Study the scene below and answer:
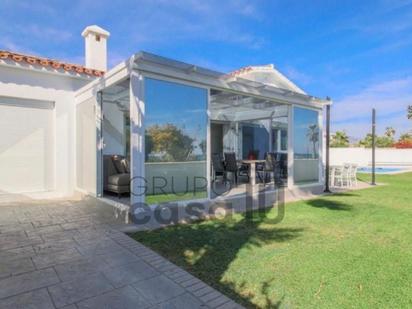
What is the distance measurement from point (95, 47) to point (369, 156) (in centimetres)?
2478

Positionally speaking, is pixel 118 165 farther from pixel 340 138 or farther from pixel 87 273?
pixel 340 138

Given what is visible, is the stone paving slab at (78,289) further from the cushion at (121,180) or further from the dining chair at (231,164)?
the dining chair at (231,164)

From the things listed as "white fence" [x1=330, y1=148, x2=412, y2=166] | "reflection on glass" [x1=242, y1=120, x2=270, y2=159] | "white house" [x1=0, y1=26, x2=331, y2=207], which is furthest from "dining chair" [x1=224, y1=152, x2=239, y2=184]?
"white fence" [x1=330, y1=148, x2=412, y2=166]

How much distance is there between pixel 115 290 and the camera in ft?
10.6

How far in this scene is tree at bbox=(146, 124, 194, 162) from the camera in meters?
6.55

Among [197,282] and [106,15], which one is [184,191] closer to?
[197,282]

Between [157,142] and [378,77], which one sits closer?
[157,142]

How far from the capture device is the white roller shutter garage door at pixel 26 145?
8375 millimetres

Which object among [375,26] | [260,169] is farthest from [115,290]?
[375,26]

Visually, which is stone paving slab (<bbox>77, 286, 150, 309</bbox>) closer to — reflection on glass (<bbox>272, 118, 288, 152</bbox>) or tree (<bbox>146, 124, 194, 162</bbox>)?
tree (<bbox>146, 124, 194, 162</bbox>)

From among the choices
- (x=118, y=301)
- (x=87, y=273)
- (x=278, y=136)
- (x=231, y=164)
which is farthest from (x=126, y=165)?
(x=278, y=136)

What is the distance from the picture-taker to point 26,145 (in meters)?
8.72

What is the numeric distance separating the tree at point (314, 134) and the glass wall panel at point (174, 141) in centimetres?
556

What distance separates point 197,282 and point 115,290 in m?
0.93
